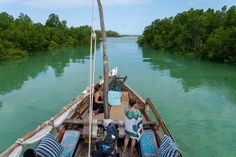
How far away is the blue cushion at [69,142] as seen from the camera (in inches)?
215

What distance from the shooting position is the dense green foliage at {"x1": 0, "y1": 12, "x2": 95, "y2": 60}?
34.9m

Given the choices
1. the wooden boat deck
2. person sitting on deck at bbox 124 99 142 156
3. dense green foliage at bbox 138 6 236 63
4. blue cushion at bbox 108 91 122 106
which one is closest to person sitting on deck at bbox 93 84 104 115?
the wooden boat deck

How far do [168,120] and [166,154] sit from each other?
19.3 ft

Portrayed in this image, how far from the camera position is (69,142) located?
5.87 meters

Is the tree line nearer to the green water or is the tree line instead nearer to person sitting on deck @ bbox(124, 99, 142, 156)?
the green water

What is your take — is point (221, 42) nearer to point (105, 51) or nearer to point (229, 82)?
point (229, 82)

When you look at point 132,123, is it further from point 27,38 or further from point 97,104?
point 27,38

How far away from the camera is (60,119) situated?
652 cm

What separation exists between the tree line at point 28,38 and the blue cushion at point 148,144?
29598 millimetres

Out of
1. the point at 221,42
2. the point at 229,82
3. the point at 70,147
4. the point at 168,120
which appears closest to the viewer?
the point at 70,147

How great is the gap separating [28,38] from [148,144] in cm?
3996

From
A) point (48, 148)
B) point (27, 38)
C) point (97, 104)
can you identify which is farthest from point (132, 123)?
point (27, 38)

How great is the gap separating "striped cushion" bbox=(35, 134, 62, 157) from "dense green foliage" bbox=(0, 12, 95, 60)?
2944 cm

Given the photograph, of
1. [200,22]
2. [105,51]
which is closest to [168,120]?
[105,51]
